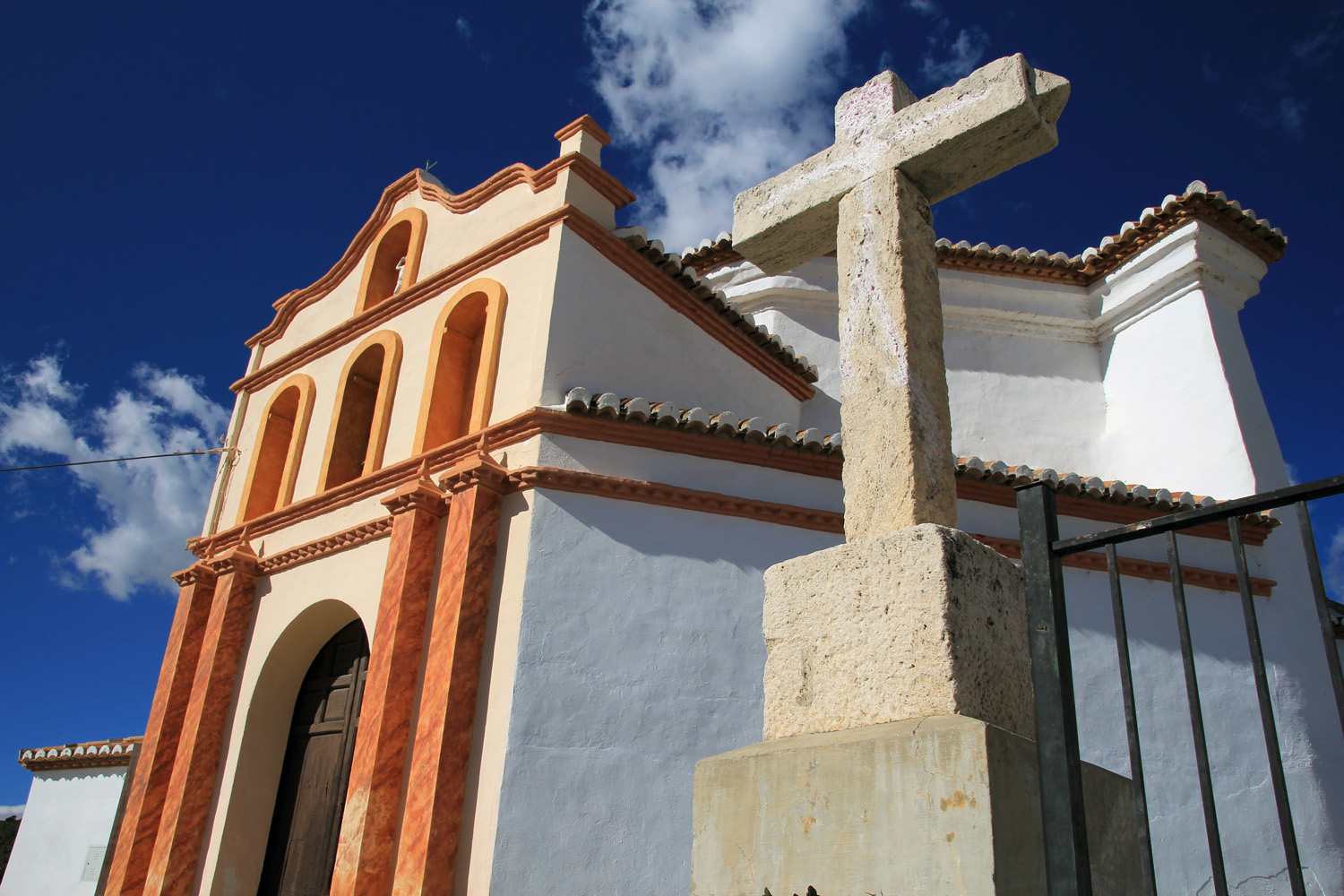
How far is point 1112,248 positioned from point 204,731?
10.5m

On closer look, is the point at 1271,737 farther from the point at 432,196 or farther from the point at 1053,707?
the point at 432,196

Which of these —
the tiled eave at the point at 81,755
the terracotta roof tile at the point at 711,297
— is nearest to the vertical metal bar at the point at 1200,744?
the terracotta roof tile at the point at 711,297

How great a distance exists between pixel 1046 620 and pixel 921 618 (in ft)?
1.00

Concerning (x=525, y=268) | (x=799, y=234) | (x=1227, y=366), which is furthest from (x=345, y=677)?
(x=1227, y=366)

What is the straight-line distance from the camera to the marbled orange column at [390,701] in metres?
6.02

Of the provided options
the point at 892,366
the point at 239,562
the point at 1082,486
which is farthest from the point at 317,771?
the point at 892,366

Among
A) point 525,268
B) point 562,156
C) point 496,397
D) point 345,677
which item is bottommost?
point 345,677

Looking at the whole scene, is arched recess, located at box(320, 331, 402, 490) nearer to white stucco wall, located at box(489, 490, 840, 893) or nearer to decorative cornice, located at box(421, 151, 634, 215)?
decorative cornice, located at box(421, 151, 634, 215)

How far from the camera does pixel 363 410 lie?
925cm

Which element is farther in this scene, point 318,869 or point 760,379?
point 760,379

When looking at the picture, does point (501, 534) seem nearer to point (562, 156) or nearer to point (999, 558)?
point (562, 156)

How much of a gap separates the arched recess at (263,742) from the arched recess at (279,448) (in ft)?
4.64

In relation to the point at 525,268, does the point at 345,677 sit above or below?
below

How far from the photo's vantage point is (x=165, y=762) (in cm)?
820
